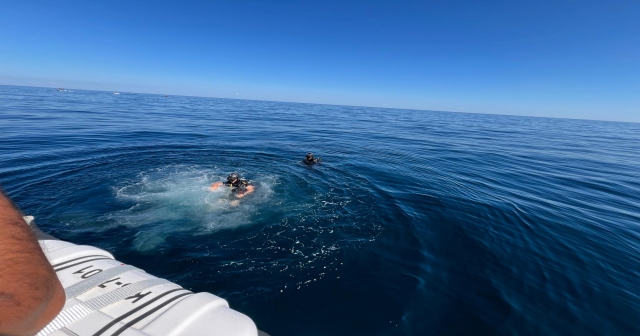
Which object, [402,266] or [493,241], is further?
[493,241]

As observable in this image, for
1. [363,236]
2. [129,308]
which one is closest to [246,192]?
[363,236]

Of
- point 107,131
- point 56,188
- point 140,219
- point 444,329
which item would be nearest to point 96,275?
point 140,219

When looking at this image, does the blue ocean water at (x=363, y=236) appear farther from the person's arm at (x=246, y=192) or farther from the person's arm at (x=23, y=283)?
the person's arm at (x=23, y=283)

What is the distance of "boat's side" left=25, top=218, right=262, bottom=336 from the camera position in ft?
9.58

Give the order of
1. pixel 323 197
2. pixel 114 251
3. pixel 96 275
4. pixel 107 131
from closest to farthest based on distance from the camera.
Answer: pixel 96 275 → pixel 114 251 → pixel 323 197 → pixel 107 131

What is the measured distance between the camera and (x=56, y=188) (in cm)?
1092

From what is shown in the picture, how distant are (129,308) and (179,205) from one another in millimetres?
7700

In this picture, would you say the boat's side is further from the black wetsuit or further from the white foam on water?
the black wetsuit

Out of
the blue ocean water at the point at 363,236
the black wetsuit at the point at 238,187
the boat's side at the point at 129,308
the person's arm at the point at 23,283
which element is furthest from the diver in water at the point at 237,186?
the person's arm at the point at 23,283

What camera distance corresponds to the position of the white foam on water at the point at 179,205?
862 centimetres

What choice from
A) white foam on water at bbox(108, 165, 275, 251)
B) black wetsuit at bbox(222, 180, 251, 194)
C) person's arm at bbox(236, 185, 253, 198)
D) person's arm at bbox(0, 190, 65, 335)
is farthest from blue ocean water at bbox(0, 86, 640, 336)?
→ person's arm at bbox(0, 190, 65, 335)

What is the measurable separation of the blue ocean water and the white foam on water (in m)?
0.09

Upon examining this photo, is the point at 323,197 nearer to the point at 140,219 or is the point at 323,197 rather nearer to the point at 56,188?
the point at 140,219

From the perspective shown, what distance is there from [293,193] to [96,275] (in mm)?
8538
